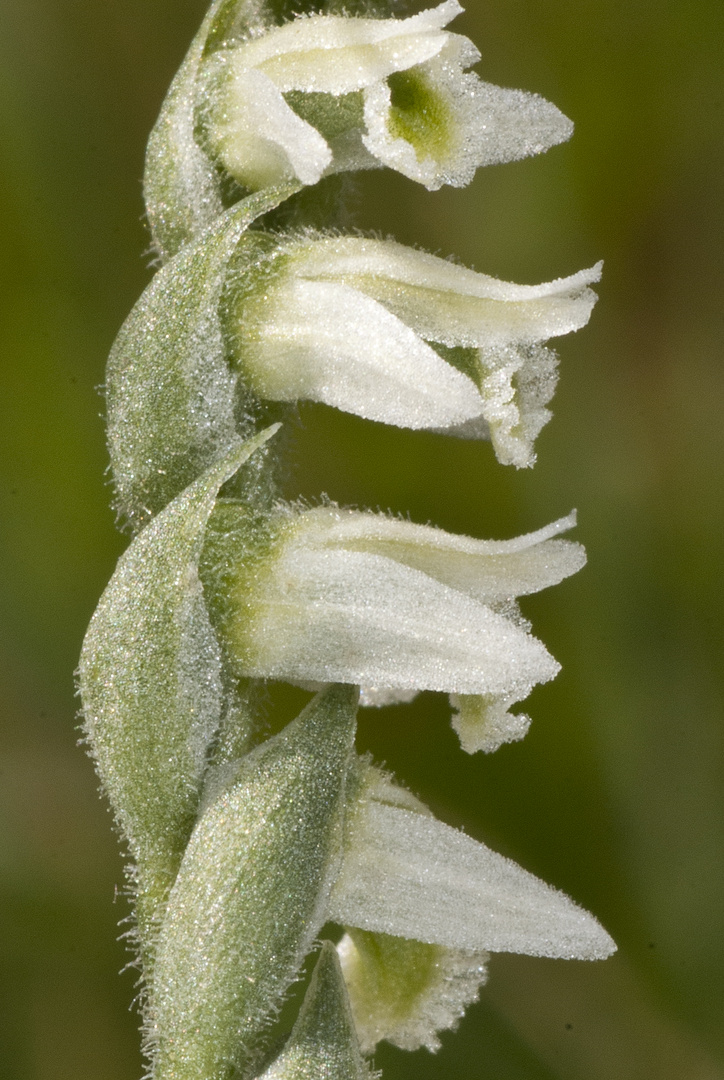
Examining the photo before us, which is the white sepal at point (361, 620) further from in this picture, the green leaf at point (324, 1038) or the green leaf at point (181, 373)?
the green leaf at point (324, 1038)

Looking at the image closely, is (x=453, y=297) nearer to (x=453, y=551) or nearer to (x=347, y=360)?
(x=347, y=360)

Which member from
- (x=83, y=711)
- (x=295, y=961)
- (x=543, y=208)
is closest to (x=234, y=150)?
(x=83, y=711)

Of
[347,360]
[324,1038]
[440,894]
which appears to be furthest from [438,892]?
[347,360]

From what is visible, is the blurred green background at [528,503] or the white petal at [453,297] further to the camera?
the blurred green background at [528,503]

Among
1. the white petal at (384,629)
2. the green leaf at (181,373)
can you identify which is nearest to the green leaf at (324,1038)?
the white petal at (384,629)

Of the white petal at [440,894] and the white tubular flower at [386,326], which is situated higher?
the white tubular flower at [386,326]
